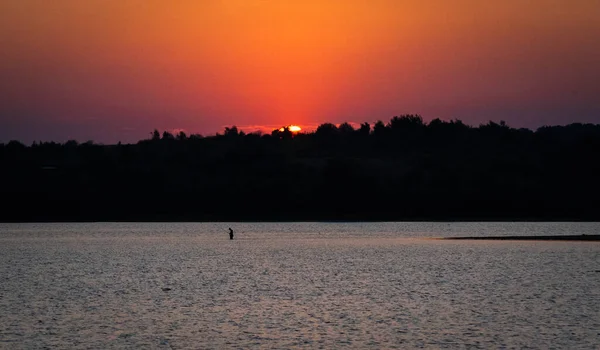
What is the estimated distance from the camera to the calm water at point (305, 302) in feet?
139

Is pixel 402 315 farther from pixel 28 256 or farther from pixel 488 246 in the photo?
pixel 488 246

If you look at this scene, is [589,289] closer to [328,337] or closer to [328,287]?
[328,287]

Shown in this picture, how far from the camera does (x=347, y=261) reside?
105438 millimetres

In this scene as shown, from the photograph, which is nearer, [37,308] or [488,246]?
[37,308]

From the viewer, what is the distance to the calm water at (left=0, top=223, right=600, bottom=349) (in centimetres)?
4225

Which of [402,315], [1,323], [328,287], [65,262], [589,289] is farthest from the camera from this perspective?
[65,262]

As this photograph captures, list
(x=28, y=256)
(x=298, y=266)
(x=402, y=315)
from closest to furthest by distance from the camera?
(x=402, y=315) → (x=298, y=266) → (x=28, y=256)

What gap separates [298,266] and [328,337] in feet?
178

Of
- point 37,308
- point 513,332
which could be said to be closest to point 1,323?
point 37,308

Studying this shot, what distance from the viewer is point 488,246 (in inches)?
5379

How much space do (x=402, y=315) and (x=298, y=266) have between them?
45.7 m

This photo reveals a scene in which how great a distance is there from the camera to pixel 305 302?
5866 cm

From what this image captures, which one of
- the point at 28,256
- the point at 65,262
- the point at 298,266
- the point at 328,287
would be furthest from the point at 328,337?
the point at 28,256

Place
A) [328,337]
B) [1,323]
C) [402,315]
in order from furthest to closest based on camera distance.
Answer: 1. [402,315]
2. [1,323]
3. [328,337]
